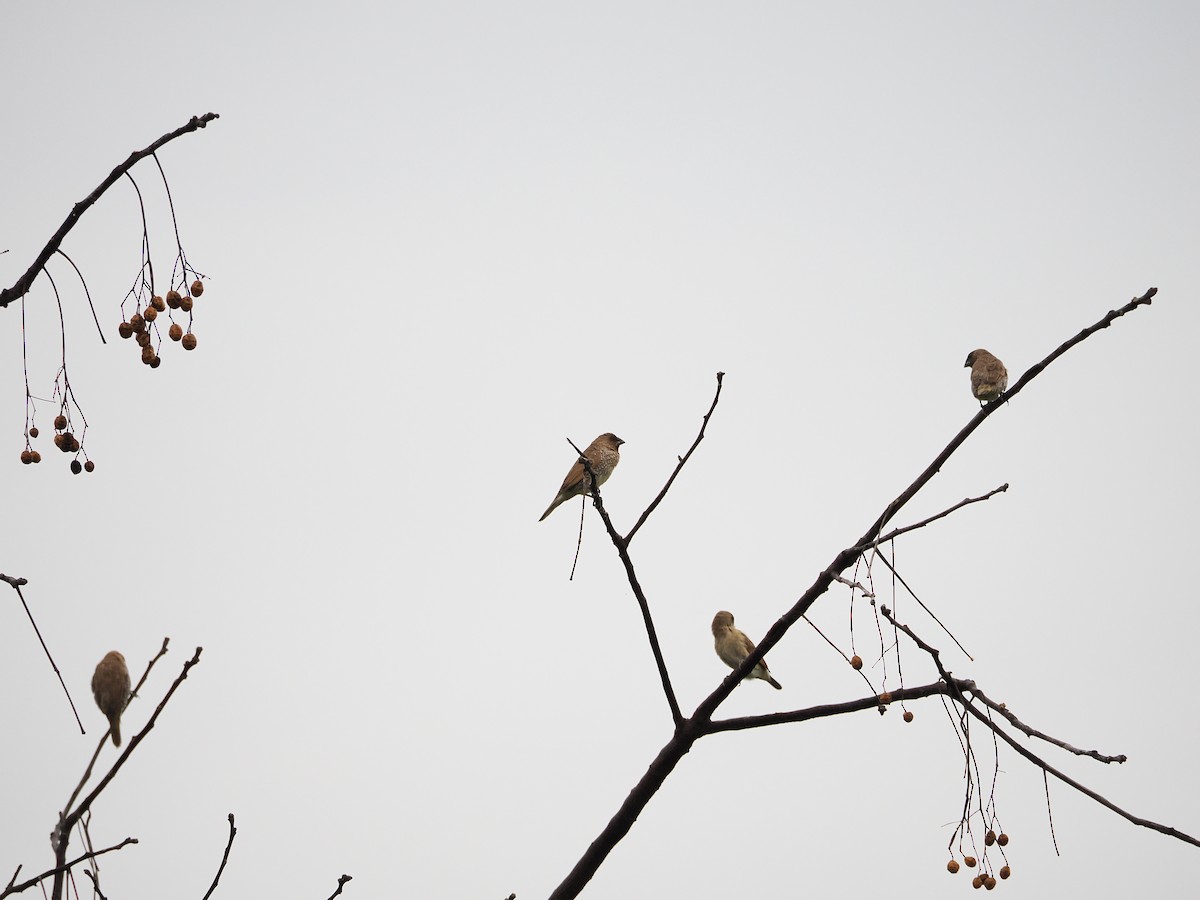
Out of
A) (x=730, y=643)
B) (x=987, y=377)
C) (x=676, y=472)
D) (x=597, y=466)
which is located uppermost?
(x=987, y=377)

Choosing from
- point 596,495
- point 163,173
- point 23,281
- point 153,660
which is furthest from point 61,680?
point 596,495

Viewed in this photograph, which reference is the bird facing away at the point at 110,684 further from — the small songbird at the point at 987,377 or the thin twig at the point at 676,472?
the small songbird at the point at 987,377

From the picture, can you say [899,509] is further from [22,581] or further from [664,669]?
[22,581]

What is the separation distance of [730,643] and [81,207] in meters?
7.38

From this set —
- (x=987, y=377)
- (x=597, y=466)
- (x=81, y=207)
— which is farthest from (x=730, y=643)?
(x=81, y=207)

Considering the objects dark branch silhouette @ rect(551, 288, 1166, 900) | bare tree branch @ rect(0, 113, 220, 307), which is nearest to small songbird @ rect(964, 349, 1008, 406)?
dark branch silhouette @ rect(551, 288, 1166, 900)

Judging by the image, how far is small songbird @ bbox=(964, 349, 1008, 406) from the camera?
1030 centimetres

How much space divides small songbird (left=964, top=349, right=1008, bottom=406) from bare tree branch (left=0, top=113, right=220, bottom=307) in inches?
329

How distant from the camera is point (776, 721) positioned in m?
3.90

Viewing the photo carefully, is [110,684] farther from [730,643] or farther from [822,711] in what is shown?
[730,643]

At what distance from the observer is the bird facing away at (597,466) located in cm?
1021

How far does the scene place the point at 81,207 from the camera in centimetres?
306

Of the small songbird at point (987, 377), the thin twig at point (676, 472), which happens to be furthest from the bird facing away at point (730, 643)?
the thin twig at point (676, 472)

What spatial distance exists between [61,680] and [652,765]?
6.49 feet
